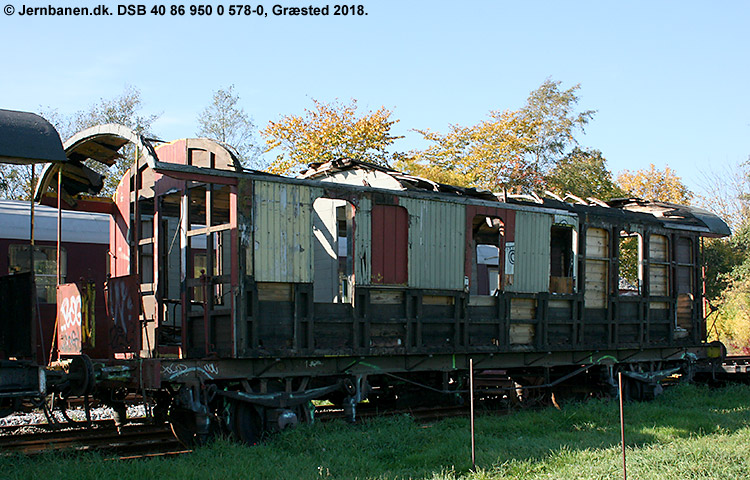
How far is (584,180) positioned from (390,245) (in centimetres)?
2483

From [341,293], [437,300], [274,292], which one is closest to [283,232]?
[274,292]

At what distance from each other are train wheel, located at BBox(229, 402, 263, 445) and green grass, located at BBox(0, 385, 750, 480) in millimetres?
453

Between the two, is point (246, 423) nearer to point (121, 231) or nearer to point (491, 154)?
point (121, 231)

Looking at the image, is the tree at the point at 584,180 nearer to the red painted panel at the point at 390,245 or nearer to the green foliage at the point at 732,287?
the green foliage at the point at 732,287

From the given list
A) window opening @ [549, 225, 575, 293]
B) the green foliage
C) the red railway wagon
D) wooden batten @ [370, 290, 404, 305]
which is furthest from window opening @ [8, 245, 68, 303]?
the green foliage

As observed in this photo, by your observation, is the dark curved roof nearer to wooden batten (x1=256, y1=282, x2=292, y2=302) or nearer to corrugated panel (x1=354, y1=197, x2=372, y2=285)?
wooden batten (x1=256, y1=282, x2=292, y2=302)

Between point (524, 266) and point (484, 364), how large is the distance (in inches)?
65.7

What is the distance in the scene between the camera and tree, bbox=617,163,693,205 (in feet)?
150

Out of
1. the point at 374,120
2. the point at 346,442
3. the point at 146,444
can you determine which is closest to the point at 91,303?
the point at 146,444

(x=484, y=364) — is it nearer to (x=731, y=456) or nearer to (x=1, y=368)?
(x=731, y=456)

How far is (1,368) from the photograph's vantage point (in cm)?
732

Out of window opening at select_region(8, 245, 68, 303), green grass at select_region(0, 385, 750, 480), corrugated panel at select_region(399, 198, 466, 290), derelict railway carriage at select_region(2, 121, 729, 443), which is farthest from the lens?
window opening at select_region(8, 245, 68, 303)

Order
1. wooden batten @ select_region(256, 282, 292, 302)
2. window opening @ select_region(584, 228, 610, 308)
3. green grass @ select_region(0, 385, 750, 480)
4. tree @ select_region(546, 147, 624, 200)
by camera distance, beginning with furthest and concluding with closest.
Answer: tree @ select_region(546, 147, 624, 200) → window opening @ select_region(584, 228, 610, 308) → wooden batten @ select_region(256, 282, 292, 302) → green grass @ select_region(0, 385, 750, 480)

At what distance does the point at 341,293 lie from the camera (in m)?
10.9
